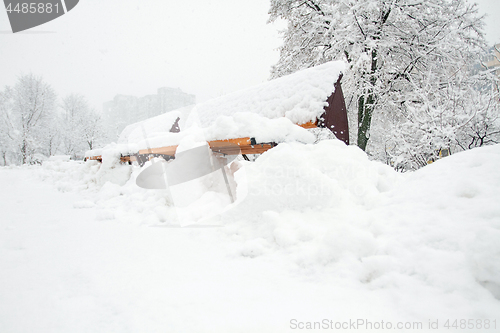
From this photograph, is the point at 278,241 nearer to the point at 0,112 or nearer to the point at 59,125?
the point at 0,112

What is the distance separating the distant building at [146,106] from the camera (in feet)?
150

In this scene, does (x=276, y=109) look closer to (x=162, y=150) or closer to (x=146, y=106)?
(x=162, y=150)

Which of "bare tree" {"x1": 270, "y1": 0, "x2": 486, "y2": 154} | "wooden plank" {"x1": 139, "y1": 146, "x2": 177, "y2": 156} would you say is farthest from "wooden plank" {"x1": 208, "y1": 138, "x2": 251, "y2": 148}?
"bare tree" {"x1": 270, "y1": 0, "x2": 486, "y2": 154}

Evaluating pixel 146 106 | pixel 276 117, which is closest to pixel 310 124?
pixel 276 117

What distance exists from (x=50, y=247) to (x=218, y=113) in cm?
339

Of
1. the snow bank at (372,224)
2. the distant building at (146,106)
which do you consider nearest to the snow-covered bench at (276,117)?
the snow bank at (372,224)

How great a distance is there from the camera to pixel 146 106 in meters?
50.5

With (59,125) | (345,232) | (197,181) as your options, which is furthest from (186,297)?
(59,125)

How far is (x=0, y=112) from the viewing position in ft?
66.5

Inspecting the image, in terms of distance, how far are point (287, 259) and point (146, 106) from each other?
57029 mm

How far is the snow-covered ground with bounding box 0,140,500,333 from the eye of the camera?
100cm

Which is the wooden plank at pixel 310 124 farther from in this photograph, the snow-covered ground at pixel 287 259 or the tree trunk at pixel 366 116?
the tree trunk at pixel 366 116

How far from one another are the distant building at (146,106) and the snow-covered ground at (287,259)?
38374mm

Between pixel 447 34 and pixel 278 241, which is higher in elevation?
pixel 447 34
